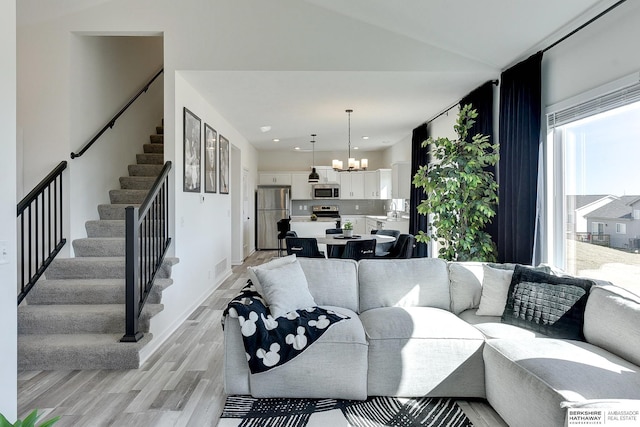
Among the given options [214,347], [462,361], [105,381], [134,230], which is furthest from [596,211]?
[105,381]

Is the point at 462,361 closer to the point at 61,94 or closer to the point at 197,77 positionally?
the point at 197,77

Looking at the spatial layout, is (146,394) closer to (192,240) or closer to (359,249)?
(192,240)

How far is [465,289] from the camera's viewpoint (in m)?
3.13

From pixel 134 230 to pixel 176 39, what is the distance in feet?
7.68

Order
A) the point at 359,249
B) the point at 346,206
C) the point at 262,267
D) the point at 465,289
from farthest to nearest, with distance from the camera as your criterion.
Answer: the point at 346,206, the point at 359,249, the point at 465,289, the point at 262,267

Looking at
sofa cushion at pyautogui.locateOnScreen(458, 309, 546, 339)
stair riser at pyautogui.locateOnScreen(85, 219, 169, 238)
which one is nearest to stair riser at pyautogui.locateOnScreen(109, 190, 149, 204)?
stair riser at pyautogui.locateOnScreen(85, 219, 169, 238)

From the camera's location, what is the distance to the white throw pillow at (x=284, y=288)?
9.07ft

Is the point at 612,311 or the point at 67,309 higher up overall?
the point at 612,311

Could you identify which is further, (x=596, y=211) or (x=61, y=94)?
(x=61, y=94)

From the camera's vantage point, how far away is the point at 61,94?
403cm

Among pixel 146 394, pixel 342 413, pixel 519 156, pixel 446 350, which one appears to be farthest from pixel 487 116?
pixel 146 394

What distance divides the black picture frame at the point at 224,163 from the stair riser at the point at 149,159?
93cm
